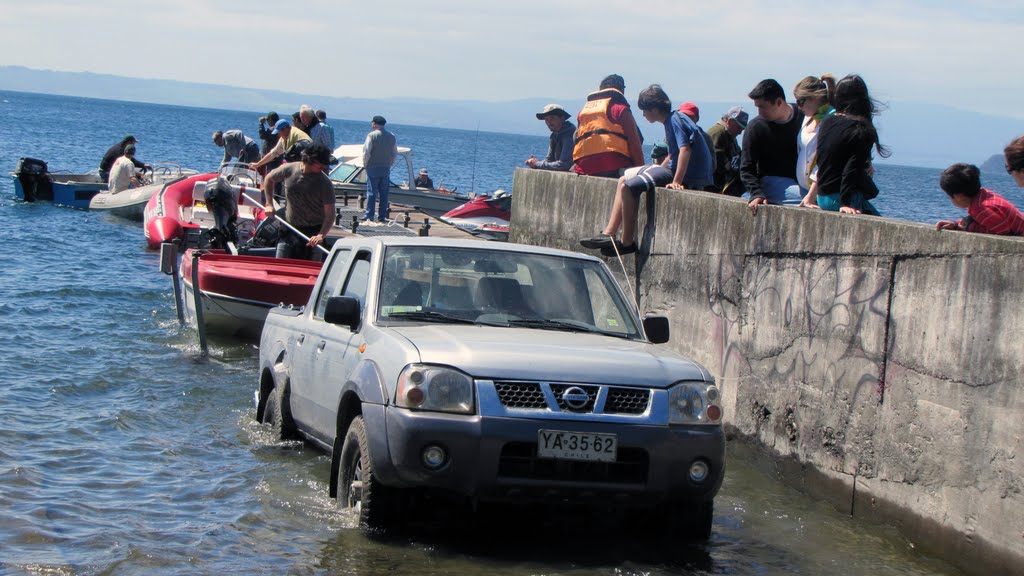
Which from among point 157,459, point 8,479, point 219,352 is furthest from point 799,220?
point 219,352

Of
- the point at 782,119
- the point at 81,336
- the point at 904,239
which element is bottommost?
the point at 81,336

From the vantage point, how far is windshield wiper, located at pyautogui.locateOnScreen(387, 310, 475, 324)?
7.21 metres

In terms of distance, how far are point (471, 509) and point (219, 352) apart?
321 inches

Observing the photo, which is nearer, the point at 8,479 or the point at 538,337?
the point at 538,337

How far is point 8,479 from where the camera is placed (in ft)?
27.7

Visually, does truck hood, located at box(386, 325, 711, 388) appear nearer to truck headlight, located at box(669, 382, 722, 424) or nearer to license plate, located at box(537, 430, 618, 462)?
truck headlight, located at box(669, 382, 722, 424)

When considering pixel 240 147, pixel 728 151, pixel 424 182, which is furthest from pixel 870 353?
pixel 424 182

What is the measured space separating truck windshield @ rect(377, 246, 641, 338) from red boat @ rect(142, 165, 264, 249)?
1481cm

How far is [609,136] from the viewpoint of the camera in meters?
13.7

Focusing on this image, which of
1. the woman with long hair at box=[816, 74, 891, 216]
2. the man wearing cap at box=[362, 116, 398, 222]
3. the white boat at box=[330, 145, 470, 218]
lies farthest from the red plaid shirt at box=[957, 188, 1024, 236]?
the white boat at box=[330, 145, 470, 218]

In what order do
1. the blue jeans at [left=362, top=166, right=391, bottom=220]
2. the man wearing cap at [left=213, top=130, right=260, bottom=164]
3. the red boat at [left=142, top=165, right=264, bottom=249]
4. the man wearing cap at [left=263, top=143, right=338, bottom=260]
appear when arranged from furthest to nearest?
the man wearing cap at [left=213, top=130, right=260, bottom=164] → the red boat at [left=142, top=165, right=264, bottom=249] → the blue jeans at [left=362, top=166, right=391, bottom=220] → the man wearing cap at [left=263, top=143, right=338, bottom=260]

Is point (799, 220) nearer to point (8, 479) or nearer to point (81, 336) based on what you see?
point (8, 479)

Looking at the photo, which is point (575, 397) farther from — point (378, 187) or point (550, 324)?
point (378, 187)

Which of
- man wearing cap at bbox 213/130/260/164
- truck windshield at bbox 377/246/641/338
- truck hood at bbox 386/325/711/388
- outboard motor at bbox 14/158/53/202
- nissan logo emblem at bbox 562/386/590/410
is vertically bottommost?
outboard motor at bbox 14/158/53/202
